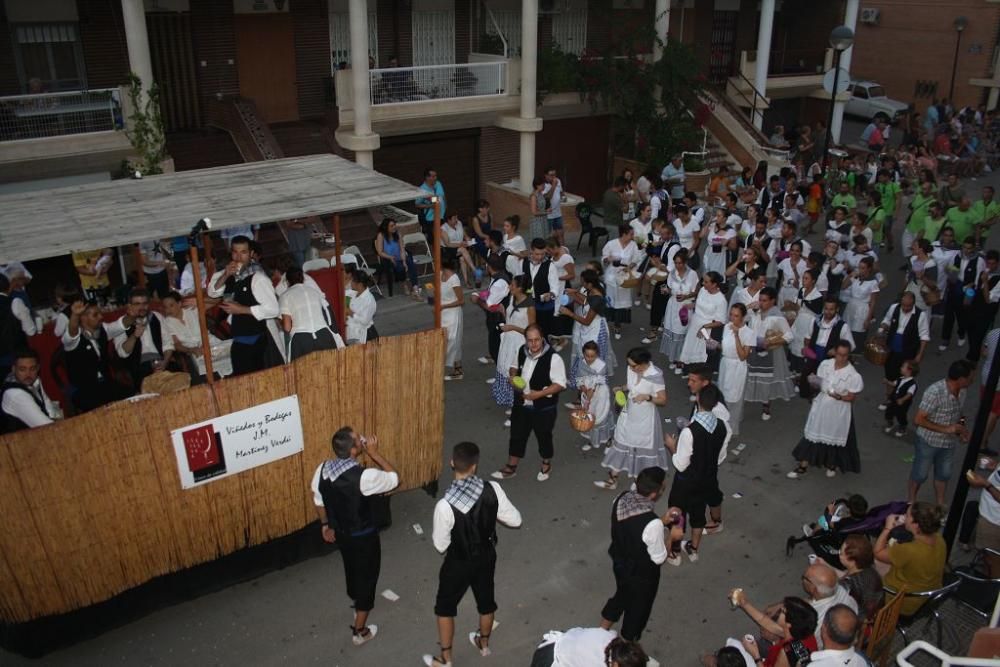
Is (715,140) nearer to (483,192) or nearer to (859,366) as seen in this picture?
(483,192)

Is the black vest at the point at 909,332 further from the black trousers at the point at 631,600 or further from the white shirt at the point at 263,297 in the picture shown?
the white shirt at the point at 263,297

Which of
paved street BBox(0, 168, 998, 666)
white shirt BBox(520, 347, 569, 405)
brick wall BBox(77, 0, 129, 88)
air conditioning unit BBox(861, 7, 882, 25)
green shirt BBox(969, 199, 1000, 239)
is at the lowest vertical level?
paved street BBox(0, 168, 998, 666)

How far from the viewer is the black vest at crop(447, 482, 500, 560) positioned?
19.8 ft

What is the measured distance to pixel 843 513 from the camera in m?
7.45

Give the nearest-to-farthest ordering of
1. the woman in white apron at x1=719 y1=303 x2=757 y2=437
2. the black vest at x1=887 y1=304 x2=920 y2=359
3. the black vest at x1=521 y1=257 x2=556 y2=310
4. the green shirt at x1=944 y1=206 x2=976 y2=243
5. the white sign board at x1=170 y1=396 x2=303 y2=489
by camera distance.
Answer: the white sign board at x1=170 y1=396 x2=303 y2=489 → the woman in white apron at x1=719 y1=303 x2=757 y2=437 → the black vest at x1=887 y1=304 x2=920 y2=359 → the black vest at x1=521 y1=257 x2=556 y2=310 → the green shirt at x1=944 y1=206 x2=976 y2=243

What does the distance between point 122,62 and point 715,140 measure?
1435 cm

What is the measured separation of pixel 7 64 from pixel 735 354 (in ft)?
42.6

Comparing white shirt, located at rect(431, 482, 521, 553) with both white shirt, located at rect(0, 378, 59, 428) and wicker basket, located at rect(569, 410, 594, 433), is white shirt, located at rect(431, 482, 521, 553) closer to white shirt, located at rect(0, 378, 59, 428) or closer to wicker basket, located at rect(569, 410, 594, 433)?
wicker basket, located at rect(569, 410, 594, 433)

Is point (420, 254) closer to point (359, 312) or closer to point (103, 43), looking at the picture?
point (359, 312)

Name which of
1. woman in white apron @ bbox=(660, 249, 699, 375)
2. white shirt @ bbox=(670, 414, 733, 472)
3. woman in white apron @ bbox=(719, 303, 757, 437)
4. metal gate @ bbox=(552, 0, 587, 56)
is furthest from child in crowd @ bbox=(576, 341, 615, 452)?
metal gate @ bbox=(552, 0, 587, 56)

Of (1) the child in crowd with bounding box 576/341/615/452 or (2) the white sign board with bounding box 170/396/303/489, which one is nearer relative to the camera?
(2) the white sign board with bounding box 170/396/303/489

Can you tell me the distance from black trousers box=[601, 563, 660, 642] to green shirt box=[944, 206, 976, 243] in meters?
10.4

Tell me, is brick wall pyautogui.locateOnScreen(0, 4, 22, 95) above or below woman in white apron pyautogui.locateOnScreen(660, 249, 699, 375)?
above

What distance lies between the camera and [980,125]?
27.7 meters
